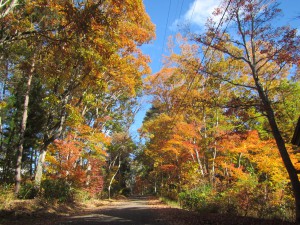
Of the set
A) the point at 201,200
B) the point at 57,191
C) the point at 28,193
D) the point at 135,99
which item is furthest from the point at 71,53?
the point at 135,99

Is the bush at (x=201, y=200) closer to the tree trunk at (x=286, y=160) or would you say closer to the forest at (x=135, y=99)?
the forest at (x=135, y=99)

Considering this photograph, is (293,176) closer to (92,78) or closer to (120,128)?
(92,78)

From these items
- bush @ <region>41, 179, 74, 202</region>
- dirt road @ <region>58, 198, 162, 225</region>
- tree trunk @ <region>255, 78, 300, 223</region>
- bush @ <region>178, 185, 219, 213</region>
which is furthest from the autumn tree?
bush @ <region>178, 185, 219, 213</region>

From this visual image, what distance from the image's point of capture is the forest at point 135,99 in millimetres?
8781

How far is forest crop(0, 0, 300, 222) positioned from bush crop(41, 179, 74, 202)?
4.4 inches

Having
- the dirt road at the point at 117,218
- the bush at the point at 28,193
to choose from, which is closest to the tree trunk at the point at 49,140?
the bush at the point at 28,193

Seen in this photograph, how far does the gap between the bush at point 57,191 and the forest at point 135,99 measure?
112mm

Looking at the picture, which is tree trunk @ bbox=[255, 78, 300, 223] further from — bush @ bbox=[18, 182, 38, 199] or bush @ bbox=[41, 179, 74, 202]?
bush @ bbox=[18, 182, 38, 199]

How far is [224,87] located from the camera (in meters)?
18.0

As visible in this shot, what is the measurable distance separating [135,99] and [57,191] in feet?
47.0

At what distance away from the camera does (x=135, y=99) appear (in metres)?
27.8

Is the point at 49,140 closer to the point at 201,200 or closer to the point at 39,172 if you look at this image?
the point at 39,172

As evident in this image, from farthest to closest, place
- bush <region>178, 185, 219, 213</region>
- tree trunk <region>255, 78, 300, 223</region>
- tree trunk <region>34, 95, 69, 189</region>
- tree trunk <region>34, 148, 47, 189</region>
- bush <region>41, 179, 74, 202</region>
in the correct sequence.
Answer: bush <region>41, 179, 74, 202</region>, tree trunk <region>34, 95, 69, 189</region>, tree trunk <region>34, 148, 47, 189</region>, bush <region>178, 185, 219, 213</region>, tree trunk <region>255, 78, 300, 223</region>

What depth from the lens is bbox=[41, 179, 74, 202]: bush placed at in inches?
584
